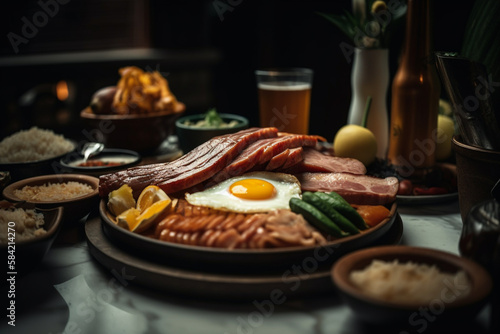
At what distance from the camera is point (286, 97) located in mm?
2918

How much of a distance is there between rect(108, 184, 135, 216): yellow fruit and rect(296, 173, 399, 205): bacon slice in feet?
2.44

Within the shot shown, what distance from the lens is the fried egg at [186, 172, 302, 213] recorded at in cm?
188

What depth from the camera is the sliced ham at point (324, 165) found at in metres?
2.22

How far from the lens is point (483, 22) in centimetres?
204

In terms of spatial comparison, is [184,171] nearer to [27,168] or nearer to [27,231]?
[27,231]

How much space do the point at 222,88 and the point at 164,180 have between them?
5170mm

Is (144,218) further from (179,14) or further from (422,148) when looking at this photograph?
(179,14)

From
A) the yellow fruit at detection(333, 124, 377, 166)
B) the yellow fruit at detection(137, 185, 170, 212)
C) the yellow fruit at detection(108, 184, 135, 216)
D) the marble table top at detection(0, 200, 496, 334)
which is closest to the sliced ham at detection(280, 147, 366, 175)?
the yellow fruit at detection(333, 124, 377, 166)

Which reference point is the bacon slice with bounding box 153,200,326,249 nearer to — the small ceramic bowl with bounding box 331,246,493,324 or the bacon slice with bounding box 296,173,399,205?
the small ceramic bowl with bounding box 331,246,493,324

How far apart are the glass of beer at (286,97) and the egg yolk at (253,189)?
1.03 metres

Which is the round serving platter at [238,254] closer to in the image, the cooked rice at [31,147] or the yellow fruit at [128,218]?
the yellow fruit at [128,218]

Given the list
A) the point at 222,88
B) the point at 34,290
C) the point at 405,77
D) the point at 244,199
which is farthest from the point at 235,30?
the point at 34,290

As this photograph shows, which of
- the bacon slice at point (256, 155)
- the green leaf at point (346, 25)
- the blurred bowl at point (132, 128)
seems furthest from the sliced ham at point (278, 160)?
the blurred bowl at point (132, 128)

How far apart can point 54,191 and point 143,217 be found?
585 mm
